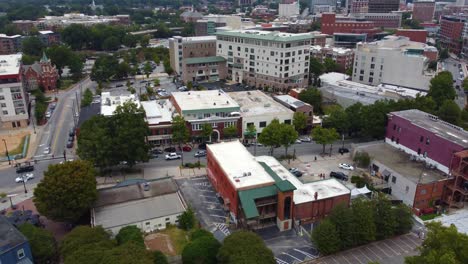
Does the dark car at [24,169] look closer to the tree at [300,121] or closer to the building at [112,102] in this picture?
the building at [112,102]

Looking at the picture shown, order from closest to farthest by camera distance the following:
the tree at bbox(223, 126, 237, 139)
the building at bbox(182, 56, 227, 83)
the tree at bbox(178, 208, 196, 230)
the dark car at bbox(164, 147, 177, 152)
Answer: the tree at bbox(178, 208, 196, 230)
the dark car at bbox(164, 147, 177, 152)
the tree at bbox(223, 126, 237, 139)
the building at bbox(182, 56, 227, 83)

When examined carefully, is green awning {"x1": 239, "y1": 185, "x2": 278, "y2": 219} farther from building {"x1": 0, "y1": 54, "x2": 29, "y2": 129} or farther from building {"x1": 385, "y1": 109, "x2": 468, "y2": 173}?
building {"x1": 0, "y1": 54, "x2": 29, "y2": 129}

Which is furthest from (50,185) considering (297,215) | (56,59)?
(56,59)

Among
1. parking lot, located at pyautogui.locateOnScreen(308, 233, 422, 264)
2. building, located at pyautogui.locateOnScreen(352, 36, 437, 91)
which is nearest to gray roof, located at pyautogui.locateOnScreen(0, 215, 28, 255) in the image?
parking lot, located at pyautogui.locateOnScreen(308, 233, 422, 264)

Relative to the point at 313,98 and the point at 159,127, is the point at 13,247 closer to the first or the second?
the point at 159,127

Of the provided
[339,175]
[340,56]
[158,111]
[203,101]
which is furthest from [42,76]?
[340,56]
